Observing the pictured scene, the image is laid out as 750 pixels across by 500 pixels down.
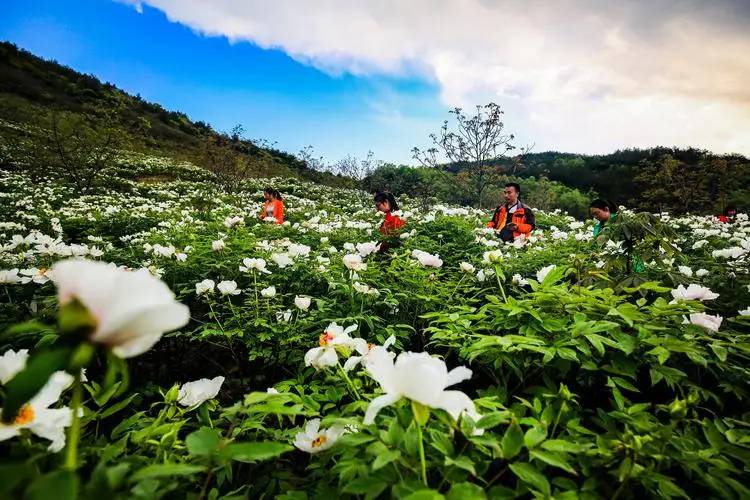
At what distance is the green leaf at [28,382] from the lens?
39cm

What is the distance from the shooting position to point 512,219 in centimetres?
589

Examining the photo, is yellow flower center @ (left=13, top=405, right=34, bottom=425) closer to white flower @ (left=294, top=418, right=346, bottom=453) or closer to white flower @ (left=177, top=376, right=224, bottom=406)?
white flower @ (left=177, top=376, right=224, bottom=406)

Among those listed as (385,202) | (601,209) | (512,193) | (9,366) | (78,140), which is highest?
(78,140)

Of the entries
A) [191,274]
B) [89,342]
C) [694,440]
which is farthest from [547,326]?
[191,274]

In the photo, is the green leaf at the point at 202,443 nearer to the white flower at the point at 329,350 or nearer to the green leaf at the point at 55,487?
the green leaf at the point at 55,487

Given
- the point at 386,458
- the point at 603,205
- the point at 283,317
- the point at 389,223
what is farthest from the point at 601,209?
the point at 386,458

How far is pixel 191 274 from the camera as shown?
2850 mm

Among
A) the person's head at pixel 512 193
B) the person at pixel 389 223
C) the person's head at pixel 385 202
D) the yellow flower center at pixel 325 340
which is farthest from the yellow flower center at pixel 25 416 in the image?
the person's head at pixel 512 193

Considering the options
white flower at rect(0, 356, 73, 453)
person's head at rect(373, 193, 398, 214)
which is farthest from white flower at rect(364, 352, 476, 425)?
person's head at rect(373, 193, 398, 214)

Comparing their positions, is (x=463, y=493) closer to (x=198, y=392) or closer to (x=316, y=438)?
(x=316, y=438)

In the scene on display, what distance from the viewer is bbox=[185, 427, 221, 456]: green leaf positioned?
622mm

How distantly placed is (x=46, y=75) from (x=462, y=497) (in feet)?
139

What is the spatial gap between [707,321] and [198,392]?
69.3 inches

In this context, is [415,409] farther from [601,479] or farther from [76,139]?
[76,139]
